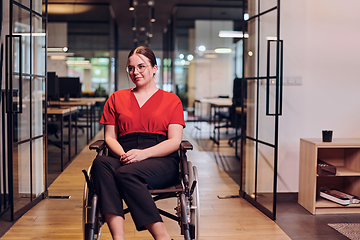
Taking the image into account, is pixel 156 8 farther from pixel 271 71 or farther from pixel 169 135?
pixel 169 135

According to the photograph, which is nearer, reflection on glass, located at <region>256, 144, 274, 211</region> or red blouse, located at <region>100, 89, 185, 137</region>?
red blouse, located at <region>100, 89, 185, 137</region>

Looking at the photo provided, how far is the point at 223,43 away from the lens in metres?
8.84

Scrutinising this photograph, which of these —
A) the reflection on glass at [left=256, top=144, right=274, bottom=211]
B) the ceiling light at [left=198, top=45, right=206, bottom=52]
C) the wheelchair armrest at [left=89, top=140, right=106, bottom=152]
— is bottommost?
the reflection on glass at [left=256, top=144, right=274, bottom=211]

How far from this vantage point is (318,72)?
3131 millimetres

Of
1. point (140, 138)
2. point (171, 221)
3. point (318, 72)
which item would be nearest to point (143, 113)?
point (140, 138)

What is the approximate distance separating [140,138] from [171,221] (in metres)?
0.97

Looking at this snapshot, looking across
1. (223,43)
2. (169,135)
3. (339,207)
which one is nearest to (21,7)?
(169,135)

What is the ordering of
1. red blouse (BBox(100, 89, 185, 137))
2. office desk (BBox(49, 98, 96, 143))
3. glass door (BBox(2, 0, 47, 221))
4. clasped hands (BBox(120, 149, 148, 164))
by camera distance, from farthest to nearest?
office desk (BBox(49, 98, 96, 143)), glass door (BBox(2, 0, 47, 221)), red blouse (BBox(100, 89, 185, 137)), clasped hands (BBox(120, 149, 148, 164))

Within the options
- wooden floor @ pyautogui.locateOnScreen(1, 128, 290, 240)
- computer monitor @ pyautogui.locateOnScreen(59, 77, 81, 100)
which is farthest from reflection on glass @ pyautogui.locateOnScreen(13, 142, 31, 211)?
computer monitor @ pyautogui.locateOnScreen(59, 77, 81, 100)

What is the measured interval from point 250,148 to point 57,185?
2047mm

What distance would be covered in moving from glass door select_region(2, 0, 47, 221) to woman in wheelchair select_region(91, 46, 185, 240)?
3.14 feet

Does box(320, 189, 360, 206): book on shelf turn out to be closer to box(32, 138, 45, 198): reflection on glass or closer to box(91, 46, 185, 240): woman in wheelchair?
box(91, 46, 185, 240): woman in wheelchair

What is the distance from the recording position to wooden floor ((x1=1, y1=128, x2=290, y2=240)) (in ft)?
7.84

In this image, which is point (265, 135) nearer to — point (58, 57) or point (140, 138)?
point (140, 138)
